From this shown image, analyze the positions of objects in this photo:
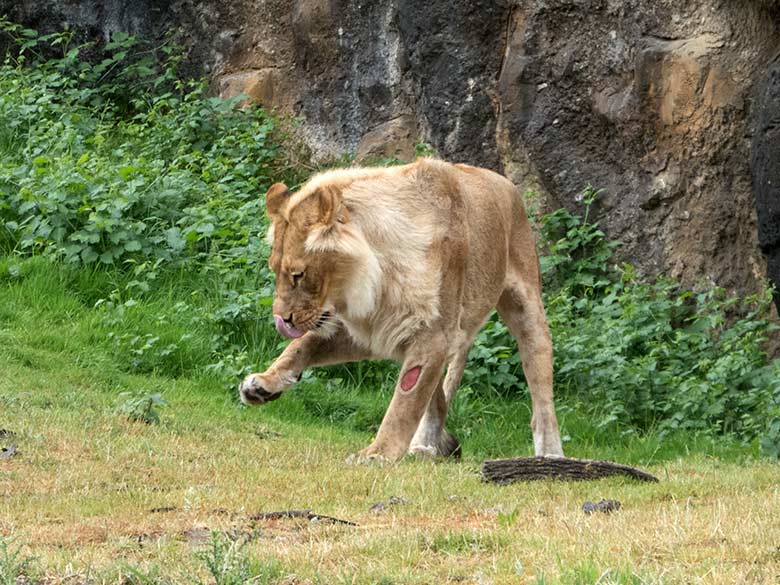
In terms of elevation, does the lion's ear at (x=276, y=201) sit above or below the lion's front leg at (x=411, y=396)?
above

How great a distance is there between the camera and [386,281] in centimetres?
774

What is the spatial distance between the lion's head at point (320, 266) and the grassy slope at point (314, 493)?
845 millimetres

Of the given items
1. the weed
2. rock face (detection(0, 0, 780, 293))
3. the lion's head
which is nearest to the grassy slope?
the weed

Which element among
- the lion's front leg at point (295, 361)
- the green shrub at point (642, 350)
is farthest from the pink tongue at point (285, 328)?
the green shrub at point (642, 350)

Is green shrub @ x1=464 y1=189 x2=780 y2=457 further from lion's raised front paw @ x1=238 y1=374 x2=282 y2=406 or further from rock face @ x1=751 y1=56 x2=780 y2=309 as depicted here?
lion's raised front paw @ x1=238 y1=374 x2=282 y2=406

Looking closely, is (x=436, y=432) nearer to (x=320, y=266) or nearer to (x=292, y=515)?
(x=320, y=266)

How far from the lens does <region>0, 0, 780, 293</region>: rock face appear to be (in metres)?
11.4

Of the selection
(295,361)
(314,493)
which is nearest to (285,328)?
(295,361)

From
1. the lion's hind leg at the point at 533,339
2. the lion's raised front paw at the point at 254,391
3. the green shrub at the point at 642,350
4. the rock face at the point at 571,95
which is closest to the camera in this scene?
the lion's raised front paw at the point at 254,391

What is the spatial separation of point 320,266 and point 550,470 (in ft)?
6.08

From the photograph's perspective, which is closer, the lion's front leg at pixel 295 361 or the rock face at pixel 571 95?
the lion's front leg at pixel 295 361

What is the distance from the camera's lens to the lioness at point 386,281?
25.1ft

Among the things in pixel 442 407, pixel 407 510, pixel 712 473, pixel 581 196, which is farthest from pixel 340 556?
pixel 581 196

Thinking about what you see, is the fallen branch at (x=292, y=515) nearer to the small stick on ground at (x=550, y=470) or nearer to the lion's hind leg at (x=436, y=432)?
the small stick on ground at (x=550, y=470)
